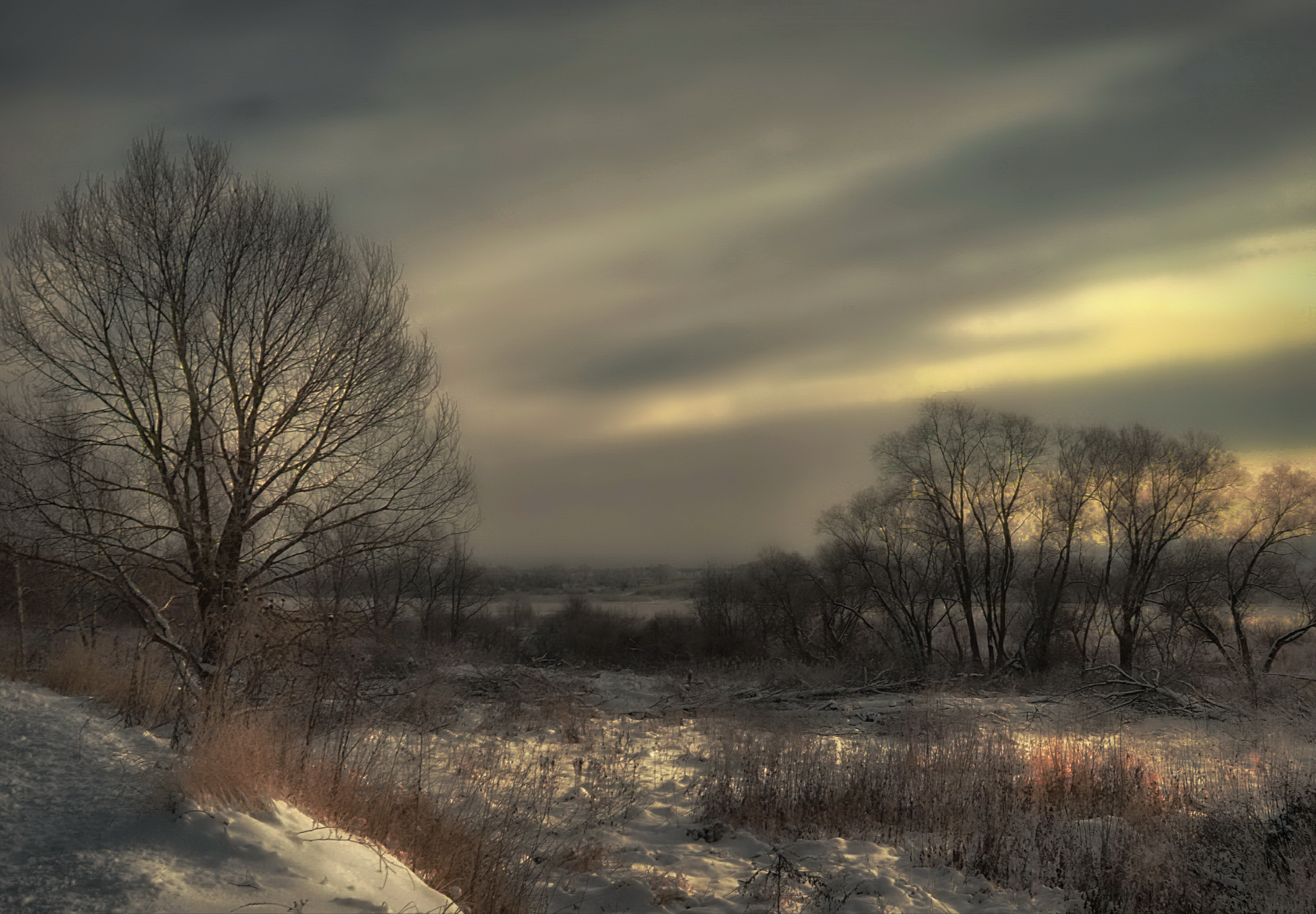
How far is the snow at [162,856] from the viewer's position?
11.0ft

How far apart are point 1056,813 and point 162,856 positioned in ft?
31.5

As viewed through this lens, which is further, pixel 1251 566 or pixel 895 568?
pixel 895 568

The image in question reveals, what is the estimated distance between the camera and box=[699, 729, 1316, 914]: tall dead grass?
7238 millimetres

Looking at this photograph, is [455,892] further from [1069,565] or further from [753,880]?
[1069,565]

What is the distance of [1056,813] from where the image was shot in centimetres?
932

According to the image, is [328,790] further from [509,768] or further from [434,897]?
[509,768]

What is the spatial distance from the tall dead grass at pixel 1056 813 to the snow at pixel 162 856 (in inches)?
244

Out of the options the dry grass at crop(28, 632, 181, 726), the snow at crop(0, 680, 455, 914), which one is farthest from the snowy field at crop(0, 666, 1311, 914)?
the dry grass at crop(28, 632, 181, 726)

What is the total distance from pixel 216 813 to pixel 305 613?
26.4 ft

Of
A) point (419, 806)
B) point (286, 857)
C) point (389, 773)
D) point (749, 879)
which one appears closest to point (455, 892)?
point (286, 857)

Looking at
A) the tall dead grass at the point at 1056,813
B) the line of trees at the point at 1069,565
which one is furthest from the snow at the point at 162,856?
the line of trees at the point at 1069,565

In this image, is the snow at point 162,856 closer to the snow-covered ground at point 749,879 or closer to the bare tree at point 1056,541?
the snow-covered ground at point 749,879

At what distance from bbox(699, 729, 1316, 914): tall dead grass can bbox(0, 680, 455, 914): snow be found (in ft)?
20.3

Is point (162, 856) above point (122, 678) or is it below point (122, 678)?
above
